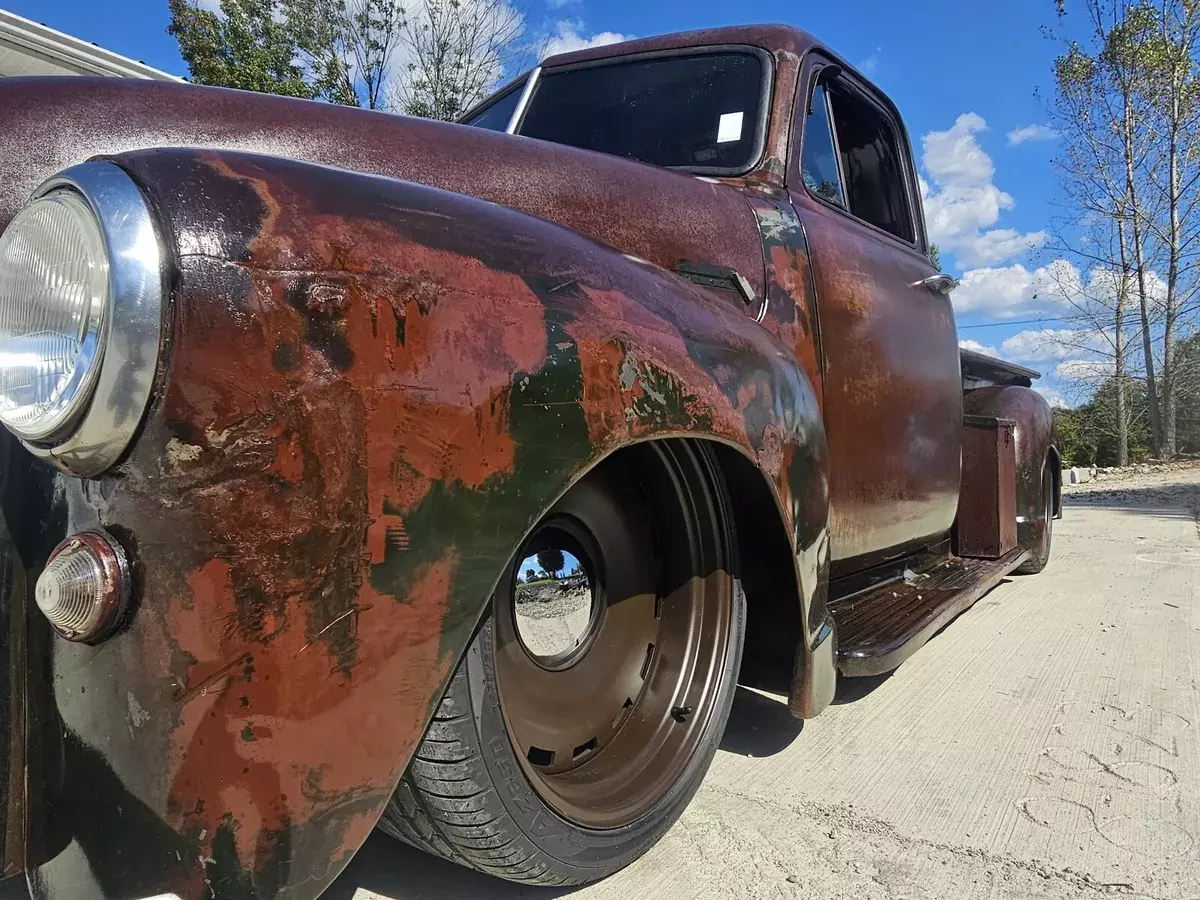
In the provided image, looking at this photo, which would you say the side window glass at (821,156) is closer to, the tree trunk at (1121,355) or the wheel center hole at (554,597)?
the wheel center hole at (554,597)

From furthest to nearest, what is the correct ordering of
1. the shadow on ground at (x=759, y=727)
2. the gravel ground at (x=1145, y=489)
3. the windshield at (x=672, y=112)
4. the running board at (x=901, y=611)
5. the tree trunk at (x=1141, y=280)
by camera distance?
the tree trunk at (x=1141, y=280) → the gravel ground at (x=1145, y=489) → the windshield at (x=672, y=112) → the shadow on ground at (x=759, y=727) → the running board at (x=901, y=611)

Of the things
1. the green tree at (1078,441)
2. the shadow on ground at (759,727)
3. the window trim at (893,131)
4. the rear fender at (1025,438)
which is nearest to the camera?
the shadow on ground at (759,727)

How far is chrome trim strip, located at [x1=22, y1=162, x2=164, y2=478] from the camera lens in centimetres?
87

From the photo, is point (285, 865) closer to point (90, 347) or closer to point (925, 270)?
point (90, 347)

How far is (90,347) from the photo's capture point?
35.0 inches

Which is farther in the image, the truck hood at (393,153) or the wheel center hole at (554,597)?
the wheel center hole at (554,597)

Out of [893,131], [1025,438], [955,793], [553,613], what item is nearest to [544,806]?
[553,613]

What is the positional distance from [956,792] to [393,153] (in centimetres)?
195

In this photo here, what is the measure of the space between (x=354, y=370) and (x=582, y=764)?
103 cm

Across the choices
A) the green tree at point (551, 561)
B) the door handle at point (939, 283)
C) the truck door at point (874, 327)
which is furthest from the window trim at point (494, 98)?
the green tree at point (551, 561)

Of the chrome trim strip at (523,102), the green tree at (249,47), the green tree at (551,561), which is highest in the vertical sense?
the green tree at (249,47)

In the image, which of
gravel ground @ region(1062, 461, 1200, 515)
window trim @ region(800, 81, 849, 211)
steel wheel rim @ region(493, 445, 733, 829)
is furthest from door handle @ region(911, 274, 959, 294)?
gravel ground @ region(1062, 461, 1200, 515)

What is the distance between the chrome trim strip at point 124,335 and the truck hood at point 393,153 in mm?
537

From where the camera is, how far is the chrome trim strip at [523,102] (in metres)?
2.70
